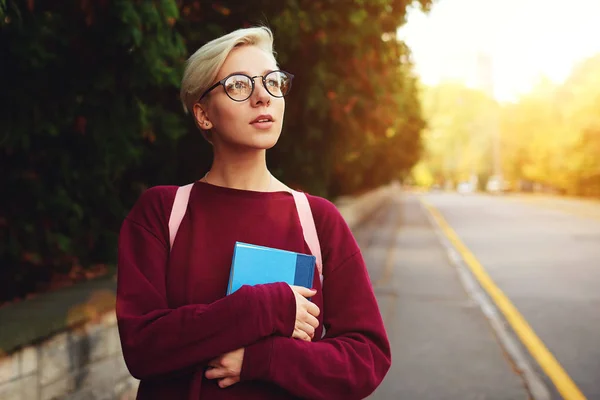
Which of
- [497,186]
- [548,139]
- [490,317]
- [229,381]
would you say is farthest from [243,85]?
[497,186]

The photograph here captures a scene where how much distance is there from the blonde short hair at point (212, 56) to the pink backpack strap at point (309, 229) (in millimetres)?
396

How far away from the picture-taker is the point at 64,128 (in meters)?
5.48

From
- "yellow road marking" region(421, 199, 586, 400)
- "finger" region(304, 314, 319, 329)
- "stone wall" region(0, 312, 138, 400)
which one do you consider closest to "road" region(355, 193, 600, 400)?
"yellow road marking" region(421, 199, 586, 400)

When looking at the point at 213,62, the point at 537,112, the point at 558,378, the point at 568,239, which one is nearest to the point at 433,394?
the point at 558,378

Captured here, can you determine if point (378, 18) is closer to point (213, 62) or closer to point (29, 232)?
point (29, 232)

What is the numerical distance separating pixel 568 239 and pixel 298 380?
707 inches

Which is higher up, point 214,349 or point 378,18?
point 378,18

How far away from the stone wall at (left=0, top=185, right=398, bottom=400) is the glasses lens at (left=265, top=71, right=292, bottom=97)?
2133 millimetres

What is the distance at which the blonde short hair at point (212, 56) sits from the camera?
198 centimetres

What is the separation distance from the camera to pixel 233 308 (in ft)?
6.03

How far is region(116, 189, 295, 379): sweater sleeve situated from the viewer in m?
1.84

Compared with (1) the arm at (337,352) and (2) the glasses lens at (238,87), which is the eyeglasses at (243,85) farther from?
(1) the arm at (337,352)

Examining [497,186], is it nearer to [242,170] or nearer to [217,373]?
[242,170]

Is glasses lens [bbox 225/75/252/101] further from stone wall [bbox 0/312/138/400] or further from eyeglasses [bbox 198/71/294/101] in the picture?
stone wall [bbox 0/312/138/400]
